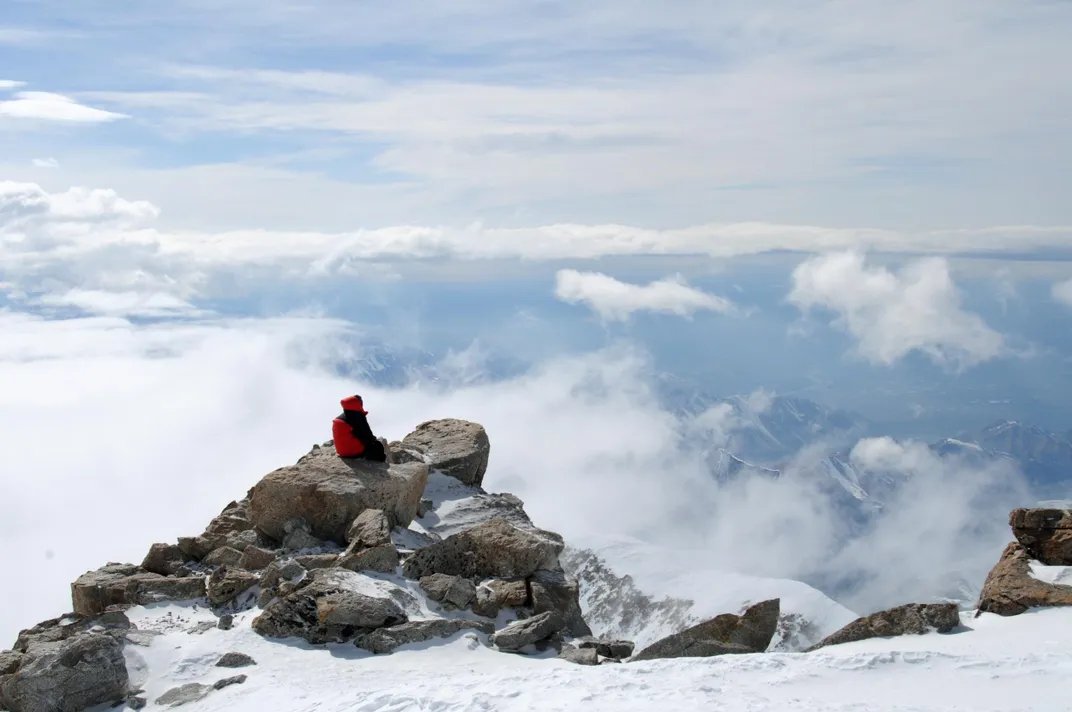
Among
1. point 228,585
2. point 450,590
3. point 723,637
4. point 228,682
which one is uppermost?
point 228,585

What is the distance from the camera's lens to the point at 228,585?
16.0 m

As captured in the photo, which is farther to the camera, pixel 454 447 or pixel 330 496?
pixel 454 447

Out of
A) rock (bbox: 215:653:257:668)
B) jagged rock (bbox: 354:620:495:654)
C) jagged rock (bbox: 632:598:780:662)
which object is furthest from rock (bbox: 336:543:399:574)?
jagged rock (bbox: 632:598:780:662)

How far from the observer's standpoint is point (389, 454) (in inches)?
915

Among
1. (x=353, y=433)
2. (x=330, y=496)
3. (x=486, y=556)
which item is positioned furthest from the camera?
(x=353, y=433)

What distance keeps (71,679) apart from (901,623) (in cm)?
1275

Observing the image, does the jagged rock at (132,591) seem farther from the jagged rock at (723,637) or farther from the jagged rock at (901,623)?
the jagged rock at (901,623)

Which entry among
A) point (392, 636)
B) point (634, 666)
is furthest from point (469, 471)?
point (634, 666)

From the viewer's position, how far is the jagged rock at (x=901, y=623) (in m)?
13.7

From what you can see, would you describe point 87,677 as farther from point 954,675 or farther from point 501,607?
point 954,675

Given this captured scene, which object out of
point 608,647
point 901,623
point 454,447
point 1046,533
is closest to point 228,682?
point 608,647

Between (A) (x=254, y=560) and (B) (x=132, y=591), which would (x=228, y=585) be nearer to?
(A) (x=254, y=560)

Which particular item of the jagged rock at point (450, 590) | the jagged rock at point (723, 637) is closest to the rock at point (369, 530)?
the jagged rock at point (450, 590)

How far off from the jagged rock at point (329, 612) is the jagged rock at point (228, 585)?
1.42 metres
